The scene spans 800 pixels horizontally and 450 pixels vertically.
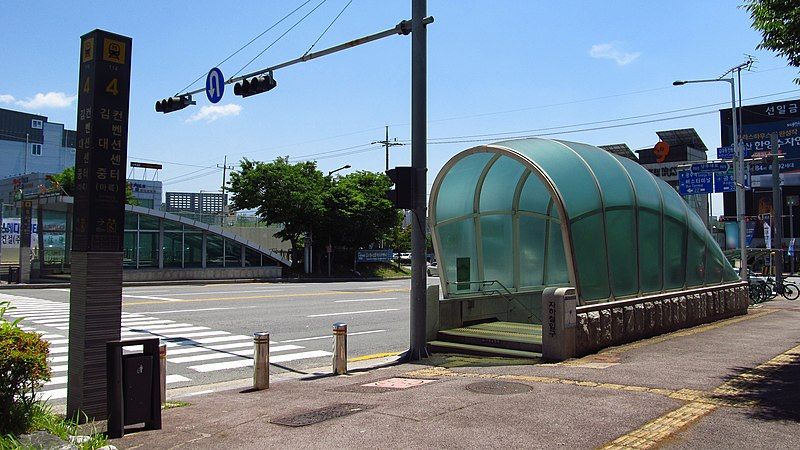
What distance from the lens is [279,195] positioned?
4675 cm

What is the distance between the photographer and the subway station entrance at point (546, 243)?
12.0 meters

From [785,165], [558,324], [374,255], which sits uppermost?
[785,165]

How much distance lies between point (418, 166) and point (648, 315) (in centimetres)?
589

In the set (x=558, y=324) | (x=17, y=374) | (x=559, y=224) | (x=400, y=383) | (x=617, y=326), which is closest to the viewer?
(x=17, y=374)

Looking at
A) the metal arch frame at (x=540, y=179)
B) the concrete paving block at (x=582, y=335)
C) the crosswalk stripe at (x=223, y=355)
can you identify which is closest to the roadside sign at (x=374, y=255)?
the metal arch frame at (x=540, y=179)

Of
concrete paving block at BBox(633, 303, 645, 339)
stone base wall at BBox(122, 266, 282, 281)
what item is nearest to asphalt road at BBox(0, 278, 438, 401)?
concrete paving block at BBox(633, 303, 645, 339)

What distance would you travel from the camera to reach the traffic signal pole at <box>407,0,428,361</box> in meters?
11.5

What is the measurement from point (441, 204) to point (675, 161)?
71532mm

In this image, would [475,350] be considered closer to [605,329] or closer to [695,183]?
[605,329]

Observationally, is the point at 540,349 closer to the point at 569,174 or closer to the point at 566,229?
the point at 566,229

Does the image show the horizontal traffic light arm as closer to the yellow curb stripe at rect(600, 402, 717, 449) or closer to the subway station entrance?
the subway station entrance

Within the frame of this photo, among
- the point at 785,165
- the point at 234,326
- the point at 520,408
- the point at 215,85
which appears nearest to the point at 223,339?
the point at 234,326

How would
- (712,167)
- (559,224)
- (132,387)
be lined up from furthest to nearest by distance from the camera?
(712,167) → (559,224) → (132,387)

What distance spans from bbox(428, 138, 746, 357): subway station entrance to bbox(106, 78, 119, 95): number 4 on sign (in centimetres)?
704
